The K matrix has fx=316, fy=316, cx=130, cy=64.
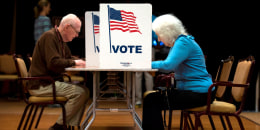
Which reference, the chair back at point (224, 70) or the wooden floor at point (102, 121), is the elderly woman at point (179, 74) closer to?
the chair back at point (224, 70)

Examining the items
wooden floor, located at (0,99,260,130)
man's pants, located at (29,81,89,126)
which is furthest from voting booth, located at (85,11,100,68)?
wooden floor, located at (0,99,260,130)

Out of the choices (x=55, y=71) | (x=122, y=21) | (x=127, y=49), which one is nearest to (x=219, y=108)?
(x=127, y=49)

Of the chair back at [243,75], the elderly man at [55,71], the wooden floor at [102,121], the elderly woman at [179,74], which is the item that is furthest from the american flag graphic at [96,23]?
the chair back at [243,75]

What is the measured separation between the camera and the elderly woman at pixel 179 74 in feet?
7.86

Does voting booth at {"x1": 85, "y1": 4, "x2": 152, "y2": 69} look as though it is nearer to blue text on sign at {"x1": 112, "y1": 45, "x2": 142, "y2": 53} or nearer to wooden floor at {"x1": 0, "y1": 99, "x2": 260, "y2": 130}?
blue text on sign at {"x1": 112, "y1": 45, "x2": 142, "y2": 53}

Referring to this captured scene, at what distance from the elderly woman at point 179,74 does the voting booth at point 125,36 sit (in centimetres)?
14

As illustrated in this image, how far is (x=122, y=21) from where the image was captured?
8.09 ft

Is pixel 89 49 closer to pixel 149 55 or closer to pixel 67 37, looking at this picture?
pixel 67 37

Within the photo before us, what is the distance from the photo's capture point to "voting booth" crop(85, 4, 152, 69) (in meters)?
2.45

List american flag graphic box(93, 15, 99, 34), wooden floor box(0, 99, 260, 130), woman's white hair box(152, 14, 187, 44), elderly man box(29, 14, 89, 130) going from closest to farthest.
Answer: woman's white hair box(152, 14, 187, 44) → elderly man box(29, 14, 89, 130) → american flag graphic box(93, 15, 99, 34) → wooden floor box(0, 99, 260, 130)

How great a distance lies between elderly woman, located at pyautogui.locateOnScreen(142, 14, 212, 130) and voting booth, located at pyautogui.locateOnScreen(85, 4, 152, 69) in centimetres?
14

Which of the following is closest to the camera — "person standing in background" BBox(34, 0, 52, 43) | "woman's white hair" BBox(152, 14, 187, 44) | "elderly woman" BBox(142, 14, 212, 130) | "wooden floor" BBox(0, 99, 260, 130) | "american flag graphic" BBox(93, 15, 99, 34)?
"elderly woman" BBox(142, 14, 212, 130)

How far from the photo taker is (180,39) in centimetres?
245

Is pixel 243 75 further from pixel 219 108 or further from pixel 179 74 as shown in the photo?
pixel 179 74
